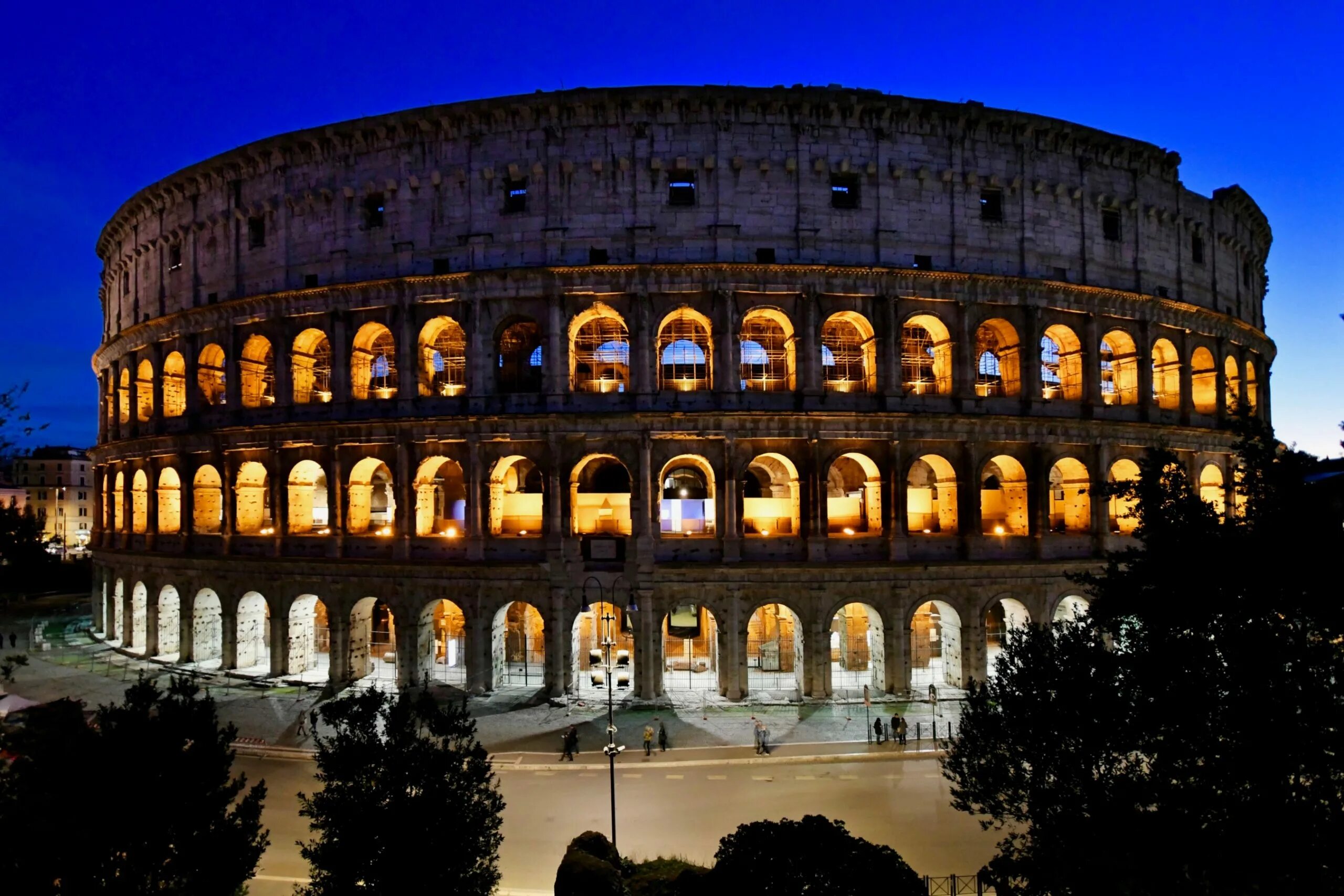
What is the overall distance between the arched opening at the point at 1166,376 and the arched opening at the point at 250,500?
39.0m

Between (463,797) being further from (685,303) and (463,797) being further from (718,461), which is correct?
(685,303)

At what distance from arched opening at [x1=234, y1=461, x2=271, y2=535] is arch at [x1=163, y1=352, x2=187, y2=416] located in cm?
562

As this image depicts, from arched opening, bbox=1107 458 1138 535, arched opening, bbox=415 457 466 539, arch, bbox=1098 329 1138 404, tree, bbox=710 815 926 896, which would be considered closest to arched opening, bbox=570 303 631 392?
arched opening, bbox=415 457 466 539

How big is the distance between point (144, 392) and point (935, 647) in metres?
39.3

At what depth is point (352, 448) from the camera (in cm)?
2903

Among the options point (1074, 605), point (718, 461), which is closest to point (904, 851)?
point (718, 461)

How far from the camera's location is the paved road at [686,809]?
15.9 meters

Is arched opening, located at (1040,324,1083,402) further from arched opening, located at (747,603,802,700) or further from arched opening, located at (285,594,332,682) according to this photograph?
arched opening, located at (285,594,332,682)

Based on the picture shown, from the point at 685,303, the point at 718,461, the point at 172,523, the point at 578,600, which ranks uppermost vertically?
the point at 685,303

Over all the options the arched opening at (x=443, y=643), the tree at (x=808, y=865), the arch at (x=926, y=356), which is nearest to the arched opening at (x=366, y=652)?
the arched opening at (x=443, y=643)

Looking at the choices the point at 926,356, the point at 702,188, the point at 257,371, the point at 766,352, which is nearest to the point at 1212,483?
the point at 926,356

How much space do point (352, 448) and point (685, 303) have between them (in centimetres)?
1446

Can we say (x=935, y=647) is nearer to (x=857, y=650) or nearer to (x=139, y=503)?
(x=857, y=650)

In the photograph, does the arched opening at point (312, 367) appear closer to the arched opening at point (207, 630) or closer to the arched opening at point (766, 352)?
the arched opening at point (207, 630)
